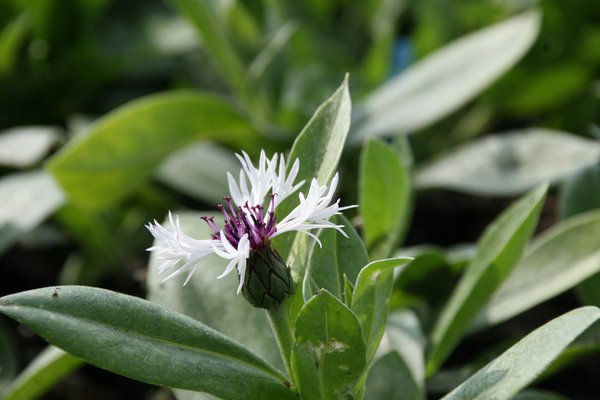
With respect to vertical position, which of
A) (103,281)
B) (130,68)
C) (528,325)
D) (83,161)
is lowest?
(528,325)

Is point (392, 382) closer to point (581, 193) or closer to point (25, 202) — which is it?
point (581, 193)

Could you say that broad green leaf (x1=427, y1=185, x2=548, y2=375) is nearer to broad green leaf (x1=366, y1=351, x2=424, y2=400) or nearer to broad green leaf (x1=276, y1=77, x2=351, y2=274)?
broad green leaf (x1=366, y1=351, x2=424, y2=400)

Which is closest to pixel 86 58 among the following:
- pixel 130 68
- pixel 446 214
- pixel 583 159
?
pixel 130 68

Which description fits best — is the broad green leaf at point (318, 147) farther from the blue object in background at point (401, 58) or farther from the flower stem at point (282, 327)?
the blue object in background at point (401, 58)

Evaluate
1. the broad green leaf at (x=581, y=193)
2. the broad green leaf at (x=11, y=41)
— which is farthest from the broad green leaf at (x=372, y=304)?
the broad green leaf at (x=11, y=41)

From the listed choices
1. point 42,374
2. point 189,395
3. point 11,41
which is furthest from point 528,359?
point 11,41

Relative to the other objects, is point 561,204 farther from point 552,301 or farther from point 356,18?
point 356,18

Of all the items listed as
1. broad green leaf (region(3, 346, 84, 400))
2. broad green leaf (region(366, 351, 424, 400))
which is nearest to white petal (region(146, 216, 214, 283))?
broad green leaf (region(366, 351, 424, 400))
